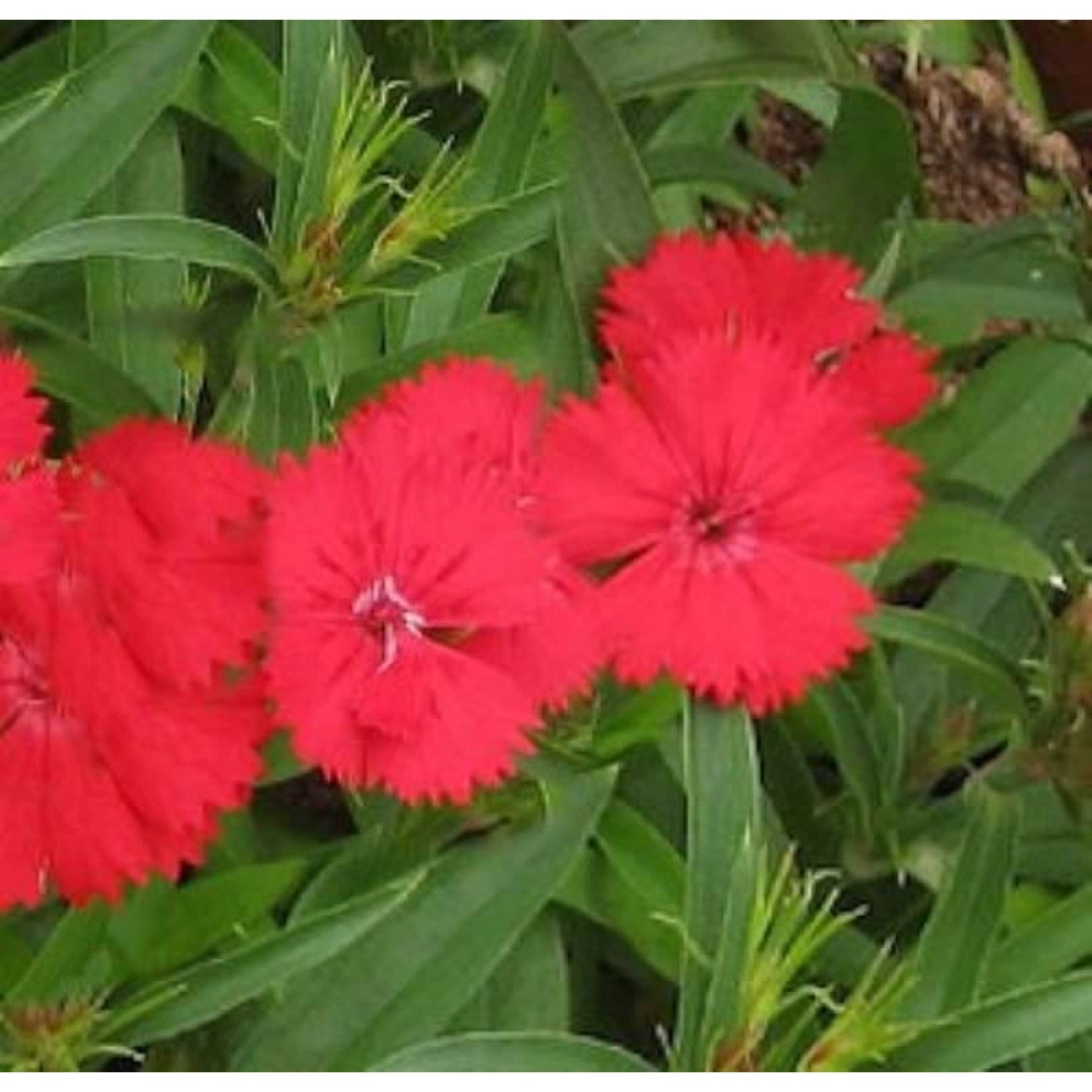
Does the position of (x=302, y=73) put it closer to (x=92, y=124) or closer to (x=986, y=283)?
(x=92, y=124)

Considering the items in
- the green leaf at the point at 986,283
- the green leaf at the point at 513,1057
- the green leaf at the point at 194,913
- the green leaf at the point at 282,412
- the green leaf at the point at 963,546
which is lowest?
the green leaf at the point at 513,1057

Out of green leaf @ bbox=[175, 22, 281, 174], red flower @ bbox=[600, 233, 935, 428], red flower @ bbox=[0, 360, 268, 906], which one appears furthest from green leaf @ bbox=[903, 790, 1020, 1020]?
green leaf @ bbox=[175, 22, 281, 174]

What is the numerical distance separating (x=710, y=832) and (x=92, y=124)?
0.33 metres

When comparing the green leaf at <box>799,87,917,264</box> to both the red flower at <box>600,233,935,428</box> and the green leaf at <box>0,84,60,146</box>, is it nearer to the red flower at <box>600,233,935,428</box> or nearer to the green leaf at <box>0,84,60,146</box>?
the red flower at <box>600,233,935,428</box>

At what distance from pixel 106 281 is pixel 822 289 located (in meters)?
0.26

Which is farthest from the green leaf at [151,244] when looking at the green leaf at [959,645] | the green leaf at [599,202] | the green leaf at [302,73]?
the green leaf at [959,645]

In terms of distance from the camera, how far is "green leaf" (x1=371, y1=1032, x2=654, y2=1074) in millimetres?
781

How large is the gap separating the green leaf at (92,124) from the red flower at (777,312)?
0.56 feet

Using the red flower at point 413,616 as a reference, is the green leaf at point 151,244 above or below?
above

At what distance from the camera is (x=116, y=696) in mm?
724

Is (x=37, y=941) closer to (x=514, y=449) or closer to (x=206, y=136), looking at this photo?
(x=514, y=449)

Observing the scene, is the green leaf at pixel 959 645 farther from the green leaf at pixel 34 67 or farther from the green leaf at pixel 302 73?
the green leaf at pixel 34 67

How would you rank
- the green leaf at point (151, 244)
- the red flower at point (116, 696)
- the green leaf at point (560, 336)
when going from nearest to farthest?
1. the red flower at point (116, 696)
2. the green leaf at point (151, 244)
3. the green leaf at point (560, 336)

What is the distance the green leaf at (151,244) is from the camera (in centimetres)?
82
